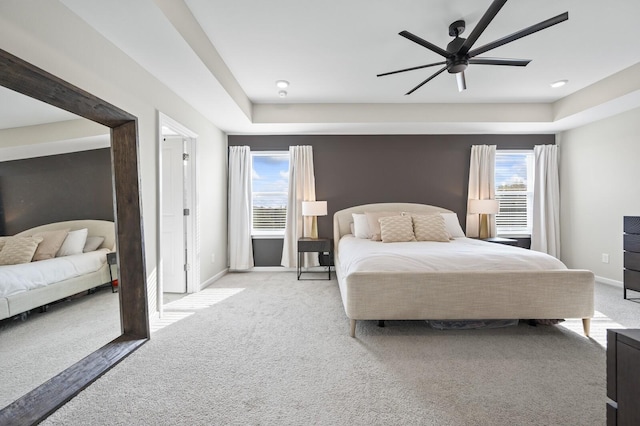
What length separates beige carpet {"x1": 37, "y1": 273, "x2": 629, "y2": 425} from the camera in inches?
53.6

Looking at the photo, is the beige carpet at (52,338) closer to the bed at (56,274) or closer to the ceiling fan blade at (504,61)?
the bed at (56,274)

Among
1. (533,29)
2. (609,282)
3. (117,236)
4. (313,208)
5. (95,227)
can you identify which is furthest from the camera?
(313,208)

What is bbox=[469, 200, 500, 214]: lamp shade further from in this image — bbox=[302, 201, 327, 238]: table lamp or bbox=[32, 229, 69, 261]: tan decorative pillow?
bbox=[32, 229, 69, 261]: tan decorative pillow

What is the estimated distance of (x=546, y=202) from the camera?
4438 millimetres

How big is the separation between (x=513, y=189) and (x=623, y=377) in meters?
4.56

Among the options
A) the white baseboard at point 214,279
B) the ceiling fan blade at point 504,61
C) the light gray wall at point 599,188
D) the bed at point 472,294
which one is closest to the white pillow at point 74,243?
the white baseboard at point 214,279

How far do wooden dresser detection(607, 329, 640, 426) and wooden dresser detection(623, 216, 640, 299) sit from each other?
3.32m

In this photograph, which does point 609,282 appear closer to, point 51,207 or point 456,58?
point 456,58

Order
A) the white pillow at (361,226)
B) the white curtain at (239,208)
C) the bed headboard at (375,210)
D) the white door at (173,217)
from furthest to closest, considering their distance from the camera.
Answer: the white curtain at (239,208) → the bed headboard at (375,210) → the white pillow at (361,226) → the white door at (173,217)

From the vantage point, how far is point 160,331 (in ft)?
7.75

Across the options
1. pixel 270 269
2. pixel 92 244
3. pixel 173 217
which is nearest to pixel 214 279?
pixel 270 269

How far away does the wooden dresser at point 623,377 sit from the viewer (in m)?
0.83

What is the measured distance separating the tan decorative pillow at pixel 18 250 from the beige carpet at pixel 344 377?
0.83 metres

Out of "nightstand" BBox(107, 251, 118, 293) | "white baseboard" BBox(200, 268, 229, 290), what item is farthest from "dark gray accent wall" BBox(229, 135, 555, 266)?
"nightstand" BBox(107, 251, 118, 293)
